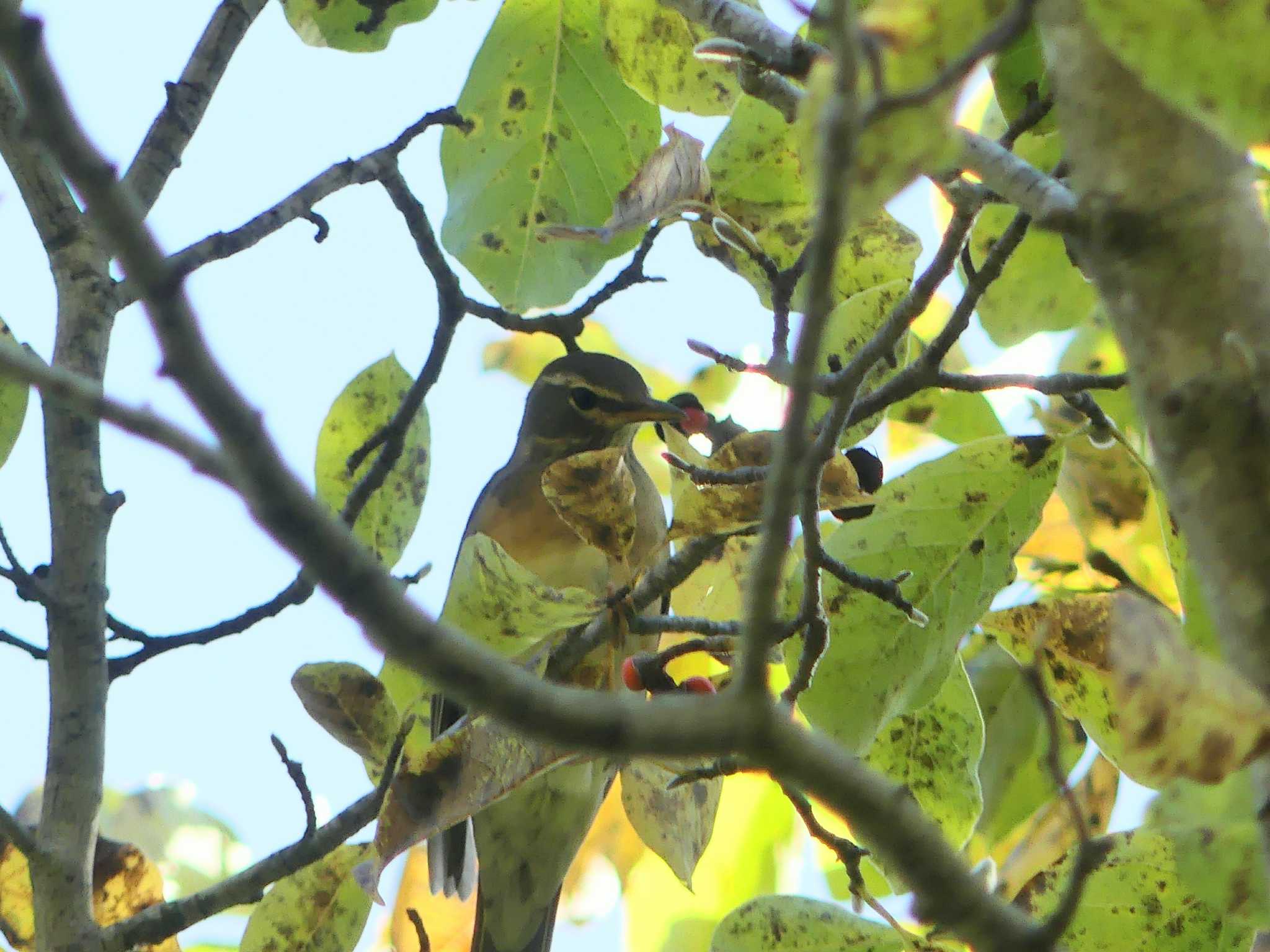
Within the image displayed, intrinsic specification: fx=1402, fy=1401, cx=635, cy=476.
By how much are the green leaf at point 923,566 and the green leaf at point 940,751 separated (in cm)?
16

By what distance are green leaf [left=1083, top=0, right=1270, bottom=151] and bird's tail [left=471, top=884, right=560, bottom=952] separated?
348 cm

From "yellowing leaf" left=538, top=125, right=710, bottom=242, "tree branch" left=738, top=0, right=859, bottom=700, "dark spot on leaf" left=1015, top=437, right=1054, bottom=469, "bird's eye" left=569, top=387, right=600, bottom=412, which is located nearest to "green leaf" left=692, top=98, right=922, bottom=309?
"yellowing leaf" left=538, top=125, right=710, bottom=242

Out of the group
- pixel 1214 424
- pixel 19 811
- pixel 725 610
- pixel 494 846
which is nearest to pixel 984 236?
pixel 725 610

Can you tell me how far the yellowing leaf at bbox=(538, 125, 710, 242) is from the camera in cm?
203

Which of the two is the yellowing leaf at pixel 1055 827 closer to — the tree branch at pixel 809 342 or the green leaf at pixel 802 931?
the green leaf at pixel 802 931

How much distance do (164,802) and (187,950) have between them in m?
2.84

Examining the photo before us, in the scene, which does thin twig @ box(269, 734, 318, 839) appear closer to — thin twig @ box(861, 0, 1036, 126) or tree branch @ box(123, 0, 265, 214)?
tree branch @ box(123, 0, 265, 214)

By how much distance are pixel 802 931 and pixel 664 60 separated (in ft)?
4.93

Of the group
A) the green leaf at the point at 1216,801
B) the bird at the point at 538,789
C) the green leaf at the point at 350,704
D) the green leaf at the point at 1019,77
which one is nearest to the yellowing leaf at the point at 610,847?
the bird at the point at 538,789

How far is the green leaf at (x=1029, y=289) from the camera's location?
2.50 meters

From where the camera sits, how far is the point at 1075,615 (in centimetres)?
194

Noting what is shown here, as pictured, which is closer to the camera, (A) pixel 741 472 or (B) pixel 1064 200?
(B) pixel 1064 200

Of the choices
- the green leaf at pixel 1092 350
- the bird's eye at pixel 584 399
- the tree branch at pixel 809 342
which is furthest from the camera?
the bird's eye at pixel 584 399

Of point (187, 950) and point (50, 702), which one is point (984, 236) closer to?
point (50, 702)
